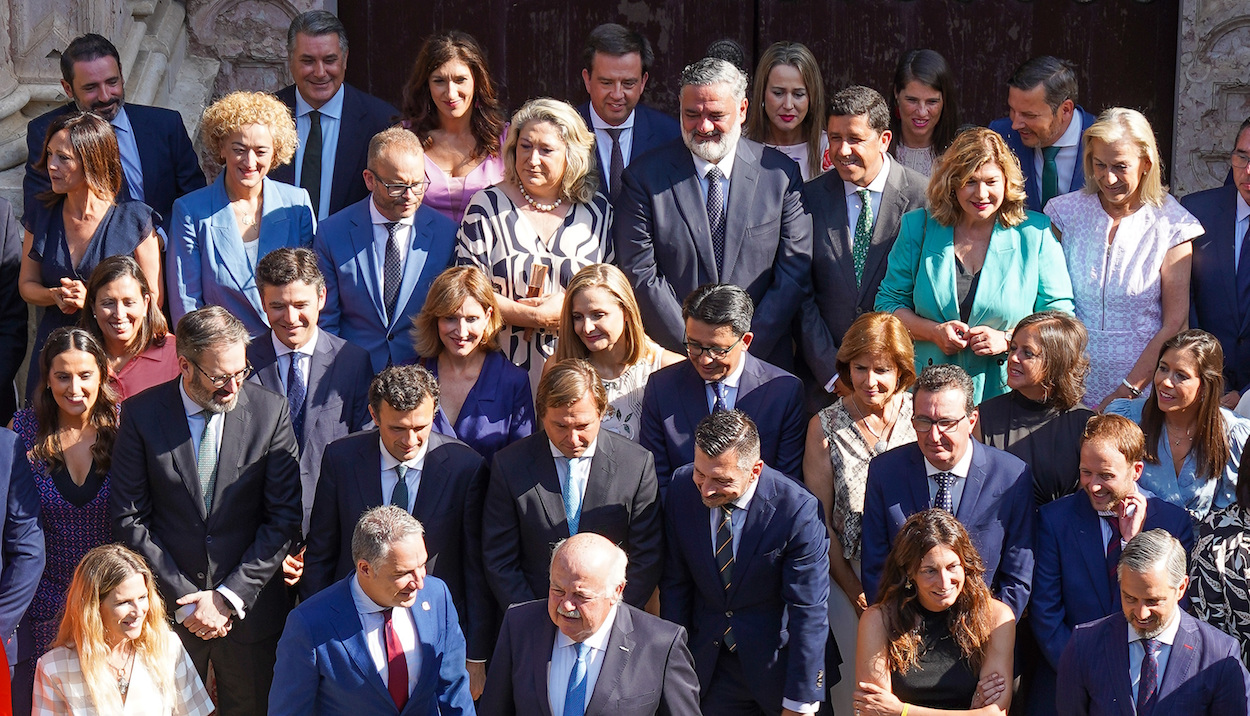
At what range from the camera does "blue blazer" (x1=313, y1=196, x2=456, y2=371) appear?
19.9ft

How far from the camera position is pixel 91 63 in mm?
6371

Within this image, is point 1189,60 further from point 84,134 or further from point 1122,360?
point 84,134

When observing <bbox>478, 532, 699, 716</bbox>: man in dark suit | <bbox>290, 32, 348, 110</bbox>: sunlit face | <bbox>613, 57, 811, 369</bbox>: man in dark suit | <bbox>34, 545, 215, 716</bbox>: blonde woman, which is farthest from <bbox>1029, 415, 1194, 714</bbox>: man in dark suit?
<bbox>290, 32, 348, 110</bbox>: sunlit face

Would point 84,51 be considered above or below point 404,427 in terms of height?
above

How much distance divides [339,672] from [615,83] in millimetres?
2856

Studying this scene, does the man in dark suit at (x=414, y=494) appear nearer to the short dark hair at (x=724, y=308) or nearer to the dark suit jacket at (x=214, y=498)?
the dark suit jacket at (x=214, y=498)

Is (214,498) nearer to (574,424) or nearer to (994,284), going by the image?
(574,424)

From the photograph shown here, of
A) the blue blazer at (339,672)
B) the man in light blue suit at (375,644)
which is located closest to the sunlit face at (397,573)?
the man in light blue suit at (375,644)

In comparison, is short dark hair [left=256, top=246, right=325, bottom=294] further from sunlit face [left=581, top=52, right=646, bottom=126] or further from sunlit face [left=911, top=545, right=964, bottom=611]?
sunlit face [left=911, top=545, right=964, bottom=611]

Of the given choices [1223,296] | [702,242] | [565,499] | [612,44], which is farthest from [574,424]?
[1223,296]

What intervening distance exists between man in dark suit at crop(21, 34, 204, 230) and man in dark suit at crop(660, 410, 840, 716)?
8.57 ft

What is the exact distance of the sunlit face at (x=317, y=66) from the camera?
6.63 metres

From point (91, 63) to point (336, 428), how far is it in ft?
6.32

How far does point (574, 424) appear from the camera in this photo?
5.31 m
